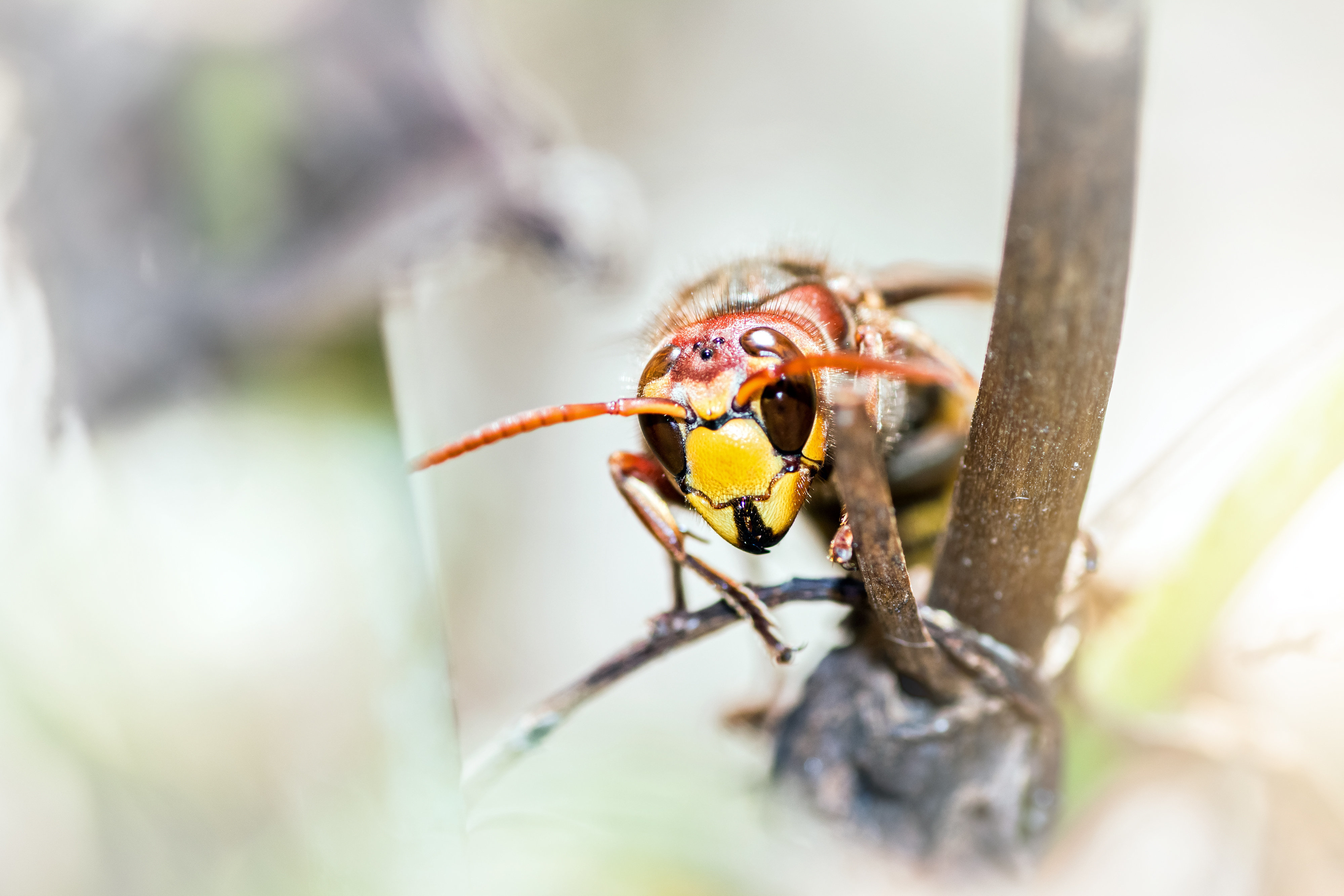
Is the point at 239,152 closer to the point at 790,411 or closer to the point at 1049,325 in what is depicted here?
the point at 790,411

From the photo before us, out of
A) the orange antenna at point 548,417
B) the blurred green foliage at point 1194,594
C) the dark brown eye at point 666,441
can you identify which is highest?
the orange antenna at point 548,417

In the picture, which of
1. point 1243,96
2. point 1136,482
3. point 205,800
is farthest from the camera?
point 1243,96

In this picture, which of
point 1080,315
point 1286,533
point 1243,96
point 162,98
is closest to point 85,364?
point 162,98

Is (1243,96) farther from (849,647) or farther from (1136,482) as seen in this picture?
(849,647)

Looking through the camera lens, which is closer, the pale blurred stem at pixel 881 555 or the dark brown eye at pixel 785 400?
the pale blurred stem at pixel 881 555

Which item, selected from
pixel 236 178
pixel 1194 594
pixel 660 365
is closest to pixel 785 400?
pixel 660 365

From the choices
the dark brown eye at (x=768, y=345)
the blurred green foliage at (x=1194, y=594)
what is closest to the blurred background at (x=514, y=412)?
the blurred green foliage at (x=1194, y=594)

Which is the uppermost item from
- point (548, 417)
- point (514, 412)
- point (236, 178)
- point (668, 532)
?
point (236, 178)

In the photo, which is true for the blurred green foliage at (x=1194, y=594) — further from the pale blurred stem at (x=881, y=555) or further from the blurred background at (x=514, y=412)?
the pale blurred stem at (x=881, y=555)
